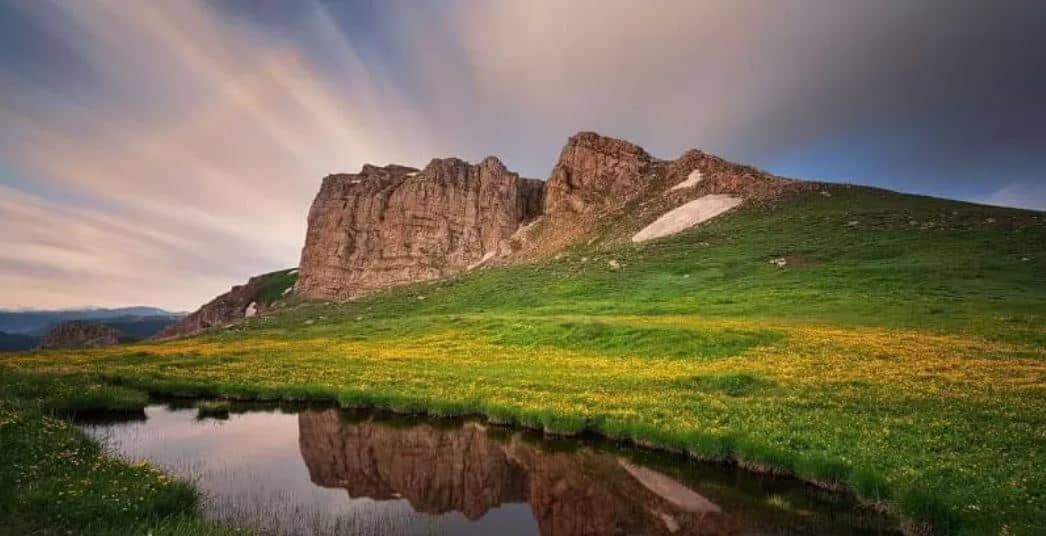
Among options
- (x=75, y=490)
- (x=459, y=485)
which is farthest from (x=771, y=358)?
(x=75, y=490)

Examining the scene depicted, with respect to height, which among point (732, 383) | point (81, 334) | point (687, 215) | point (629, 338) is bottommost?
point (732, 383)

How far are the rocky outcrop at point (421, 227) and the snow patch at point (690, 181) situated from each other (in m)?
51.1

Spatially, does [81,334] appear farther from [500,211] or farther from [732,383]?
[732,383]

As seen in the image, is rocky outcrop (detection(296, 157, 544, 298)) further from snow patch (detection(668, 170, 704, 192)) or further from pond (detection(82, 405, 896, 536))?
pond (detection(82, 405, 896, 536))

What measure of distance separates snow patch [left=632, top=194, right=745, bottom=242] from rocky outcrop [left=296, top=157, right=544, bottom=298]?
54798 mm

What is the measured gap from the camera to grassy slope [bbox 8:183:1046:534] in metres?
17.1

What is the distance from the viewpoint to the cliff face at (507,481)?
14.7 meters

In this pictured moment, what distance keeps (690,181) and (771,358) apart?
9793 centimetres

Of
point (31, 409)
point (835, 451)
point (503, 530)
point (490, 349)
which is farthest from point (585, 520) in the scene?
point (490, 349)

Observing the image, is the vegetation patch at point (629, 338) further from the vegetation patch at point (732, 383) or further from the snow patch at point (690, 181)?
the snow patch at point (690, 181)

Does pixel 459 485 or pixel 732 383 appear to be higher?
pixel 732 383

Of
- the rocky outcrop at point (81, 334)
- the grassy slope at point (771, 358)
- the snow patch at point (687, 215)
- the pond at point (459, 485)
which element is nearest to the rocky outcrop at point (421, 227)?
the rocky outcrop at point (81, 334)

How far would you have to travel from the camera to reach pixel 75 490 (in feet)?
39.6

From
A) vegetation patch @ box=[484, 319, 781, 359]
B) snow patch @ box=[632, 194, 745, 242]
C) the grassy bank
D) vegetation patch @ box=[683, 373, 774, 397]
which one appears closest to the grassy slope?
vegetation patch @ box=[683, 373, 774, 397]
